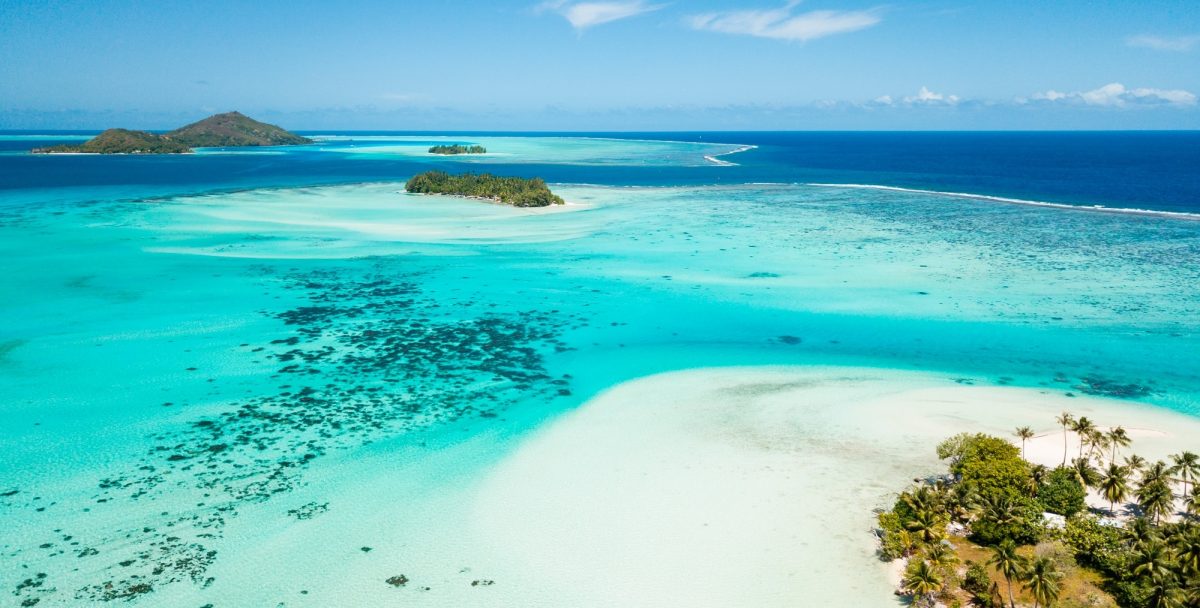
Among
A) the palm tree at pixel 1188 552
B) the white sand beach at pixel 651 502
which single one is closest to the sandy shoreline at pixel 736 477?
the white sand beach at pixel 651 502

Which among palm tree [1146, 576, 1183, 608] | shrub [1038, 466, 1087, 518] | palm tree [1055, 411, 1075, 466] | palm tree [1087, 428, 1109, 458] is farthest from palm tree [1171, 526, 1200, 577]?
palm tree [1055, 411, 1075, 466]

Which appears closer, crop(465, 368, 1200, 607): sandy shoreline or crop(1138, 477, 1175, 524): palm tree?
crop(465, 368, 1200, 607): sandy shoreline

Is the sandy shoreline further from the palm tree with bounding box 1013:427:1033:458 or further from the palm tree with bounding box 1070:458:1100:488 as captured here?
the palm tree with bounding box 1070:458:1100:488

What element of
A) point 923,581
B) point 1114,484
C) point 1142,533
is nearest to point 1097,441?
point 1114,484

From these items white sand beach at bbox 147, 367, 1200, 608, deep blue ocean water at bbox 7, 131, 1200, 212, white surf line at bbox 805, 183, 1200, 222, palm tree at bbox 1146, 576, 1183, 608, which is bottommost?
white sand beach at bbox 147, 367, 1200, 608

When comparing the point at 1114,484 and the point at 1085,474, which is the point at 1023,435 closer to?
the point at 1085,474

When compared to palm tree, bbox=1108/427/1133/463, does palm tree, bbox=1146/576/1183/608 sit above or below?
below

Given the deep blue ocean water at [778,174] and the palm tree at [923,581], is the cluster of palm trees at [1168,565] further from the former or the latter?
the deep blue ocean water at [778,174]
